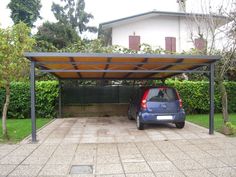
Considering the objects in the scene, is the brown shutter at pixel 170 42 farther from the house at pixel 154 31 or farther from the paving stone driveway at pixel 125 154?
the paving stone driveway at pixel 125 154

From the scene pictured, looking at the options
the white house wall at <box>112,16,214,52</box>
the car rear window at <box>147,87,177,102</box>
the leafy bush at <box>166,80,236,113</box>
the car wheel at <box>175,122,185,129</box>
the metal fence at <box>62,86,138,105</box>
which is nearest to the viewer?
the car rear window at <box>147,87,177,102</box>

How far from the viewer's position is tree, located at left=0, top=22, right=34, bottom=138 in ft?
29.7

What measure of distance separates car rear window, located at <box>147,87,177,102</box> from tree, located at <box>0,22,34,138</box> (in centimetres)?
450

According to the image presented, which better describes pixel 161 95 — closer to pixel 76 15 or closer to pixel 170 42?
pixel 170 42

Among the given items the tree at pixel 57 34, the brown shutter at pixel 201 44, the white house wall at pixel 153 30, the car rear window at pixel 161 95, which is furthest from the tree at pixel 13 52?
the tree at pixel 57 34

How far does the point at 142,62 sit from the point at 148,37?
43.0 ft

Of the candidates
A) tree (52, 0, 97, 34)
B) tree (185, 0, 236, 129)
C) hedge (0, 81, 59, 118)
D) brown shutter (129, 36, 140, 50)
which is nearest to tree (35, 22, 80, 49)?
brown shutter (129, 36, 140, 50)

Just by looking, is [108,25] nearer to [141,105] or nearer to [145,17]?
[145,17]

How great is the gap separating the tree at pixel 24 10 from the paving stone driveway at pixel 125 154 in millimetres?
22754

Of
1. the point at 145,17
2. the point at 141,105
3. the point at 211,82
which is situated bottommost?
the point at 141,105

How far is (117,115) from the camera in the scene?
15992 mm

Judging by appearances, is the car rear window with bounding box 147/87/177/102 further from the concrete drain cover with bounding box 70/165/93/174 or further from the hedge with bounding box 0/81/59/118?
the hedge with bounding box 0/81/59/118

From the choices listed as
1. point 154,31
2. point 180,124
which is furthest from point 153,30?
point 180,124

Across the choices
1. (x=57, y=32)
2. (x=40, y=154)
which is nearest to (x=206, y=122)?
(x=40, y=154)
